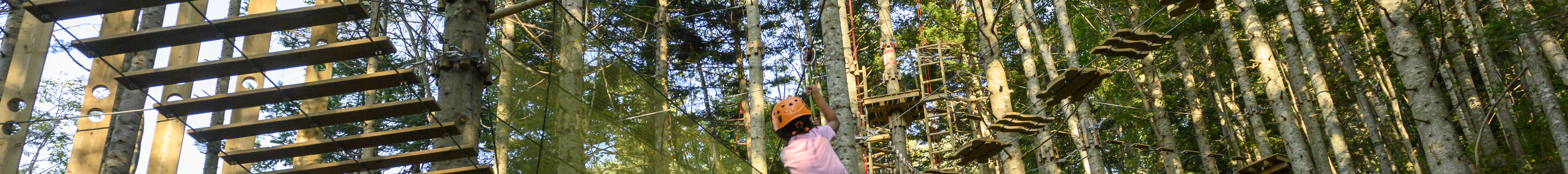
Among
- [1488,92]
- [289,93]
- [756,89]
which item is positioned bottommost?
[289,93]

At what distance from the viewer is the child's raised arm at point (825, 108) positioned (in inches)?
173

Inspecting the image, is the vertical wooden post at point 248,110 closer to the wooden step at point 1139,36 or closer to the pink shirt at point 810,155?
the pink shirt at point 810,155

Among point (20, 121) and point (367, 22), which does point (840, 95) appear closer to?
point (20, 121)

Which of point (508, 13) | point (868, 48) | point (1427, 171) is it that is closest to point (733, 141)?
point (868, 48)

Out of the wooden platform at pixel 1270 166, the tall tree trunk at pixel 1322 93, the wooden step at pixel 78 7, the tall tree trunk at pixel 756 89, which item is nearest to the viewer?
the wooden step at pixel 78 7

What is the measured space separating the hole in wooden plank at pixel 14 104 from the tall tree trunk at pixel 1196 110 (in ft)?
45.7

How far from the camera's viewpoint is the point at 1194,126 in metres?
15.9

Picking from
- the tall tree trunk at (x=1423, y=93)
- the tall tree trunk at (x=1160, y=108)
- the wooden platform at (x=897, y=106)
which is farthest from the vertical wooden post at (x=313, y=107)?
the tall tree trunk at (x=1160, y=108)

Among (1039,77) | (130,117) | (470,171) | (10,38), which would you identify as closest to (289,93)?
(470,171)

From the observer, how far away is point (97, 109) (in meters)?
6.77

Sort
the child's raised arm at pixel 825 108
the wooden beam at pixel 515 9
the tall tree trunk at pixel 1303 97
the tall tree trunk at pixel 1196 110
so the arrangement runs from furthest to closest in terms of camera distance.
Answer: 1. the tall tree trunk at pixel 1196 110
2. the tall tree trunk at pixel 1303 97
3. the wooden beam at pixel 515 9
4. the child's raised arm at pixel 825 108

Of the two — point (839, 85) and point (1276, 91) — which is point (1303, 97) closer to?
point (1276, 91)

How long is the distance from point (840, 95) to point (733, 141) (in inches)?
466

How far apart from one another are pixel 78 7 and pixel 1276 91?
1110 centimetres
